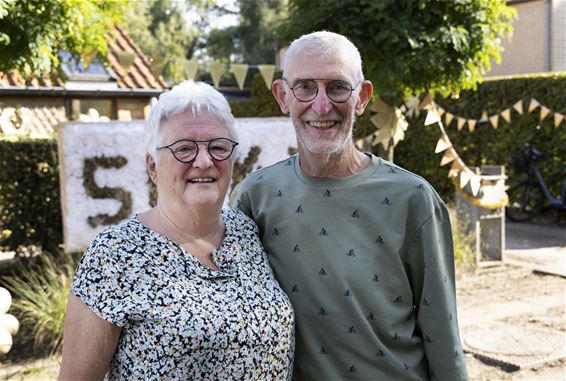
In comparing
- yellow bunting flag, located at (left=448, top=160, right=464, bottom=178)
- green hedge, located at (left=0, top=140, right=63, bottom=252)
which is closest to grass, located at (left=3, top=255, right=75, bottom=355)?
green hedge, located at (left=0, top=140, right=63, bottom=252)

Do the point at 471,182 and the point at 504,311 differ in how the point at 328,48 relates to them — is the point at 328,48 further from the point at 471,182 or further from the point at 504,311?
the point at 471,182

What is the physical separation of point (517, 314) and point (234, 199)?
14.2ft

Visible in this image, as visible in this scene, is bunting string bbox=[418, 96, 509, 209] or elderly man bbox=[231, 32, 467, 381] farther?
bunting string bbox=[418, 96, 509, 209]

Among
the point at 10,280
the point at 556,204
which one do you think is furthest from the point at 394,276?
the point at 556,204

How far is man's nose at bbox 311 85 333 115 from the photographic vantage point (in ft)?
6.95

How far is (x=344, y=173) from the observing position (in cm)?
222

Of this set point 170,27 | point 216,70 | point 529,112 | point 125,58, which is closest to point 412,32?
point 216,70

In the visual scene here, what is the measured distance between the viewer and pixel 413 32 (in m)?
5.60

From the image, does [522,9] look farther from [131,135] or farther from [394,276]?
[394,276]

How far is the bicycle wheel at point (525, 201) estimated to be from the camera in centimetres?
1148

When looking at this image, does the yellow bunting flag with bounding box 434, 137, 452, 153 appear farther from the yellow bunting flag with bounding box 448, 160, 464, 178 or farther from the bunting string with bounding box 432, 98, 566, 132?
the bunting string with bounding box 432, 98, 566, 132

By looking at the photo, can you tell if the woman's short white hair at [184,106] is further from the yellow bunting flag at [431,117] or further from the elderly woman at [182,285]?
the yellow bunting flag at [431,117]

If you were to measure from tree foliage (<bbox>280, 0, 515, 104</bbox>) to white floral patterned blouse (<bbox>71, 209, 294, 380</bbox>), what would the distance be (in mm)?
4015

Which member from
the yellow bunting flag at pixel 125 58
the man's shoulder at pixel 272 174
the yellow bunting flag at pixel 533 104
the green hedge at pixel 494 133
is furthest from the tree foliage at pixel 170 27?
the man's shoulder at pixel 272 174
